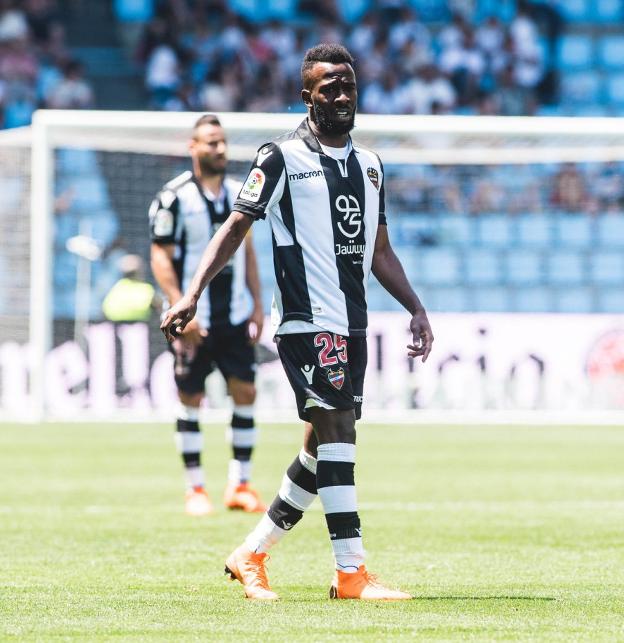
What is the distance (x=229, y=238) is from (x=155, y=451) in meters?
8.52

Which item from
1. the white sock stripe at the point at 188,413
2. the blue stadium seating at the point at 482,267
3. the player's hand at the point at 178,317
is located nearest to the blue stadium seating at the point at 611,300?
the blue stadium seating at the point at 482,267

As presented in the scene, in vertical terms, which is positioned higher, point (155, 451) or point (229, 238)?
point (229, 238)

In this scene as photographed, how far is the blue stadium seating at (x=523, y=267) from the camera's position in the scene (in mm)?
18344

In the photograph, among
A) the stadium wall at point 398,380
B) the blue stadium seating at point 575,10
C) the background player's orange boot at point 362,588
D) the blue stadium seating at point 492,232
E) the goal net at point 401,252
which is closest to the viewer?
the background player's orange boot at point 362,588

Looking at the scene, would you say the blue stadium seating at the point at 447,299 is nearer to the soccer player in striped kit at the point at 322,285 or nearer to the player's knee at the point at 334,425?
the soccer player in striped kit at the point at 322,285

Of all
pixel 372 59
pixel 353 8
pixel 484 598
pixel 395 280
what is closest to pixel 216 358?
pixel 395 280

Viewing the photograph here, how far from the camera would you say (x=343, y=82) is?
18.7 feet

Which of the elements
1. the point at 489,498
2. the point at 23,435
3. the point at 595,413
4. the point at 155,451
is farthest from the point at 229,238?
the point at 595,413

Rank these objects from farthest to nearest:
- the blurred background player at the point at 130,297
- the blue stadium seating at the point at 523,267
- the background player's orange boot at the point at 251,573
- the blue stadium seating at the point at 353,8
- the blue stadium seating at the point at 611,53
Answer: the blue stadium seating at the point at 353,8 < the blue stadium seating at the point at 611,53 < the blue stadium seating at the point at 523,267 < the blurred background player at the point at 130,297 < the background player's orange boot at the point at 251,573

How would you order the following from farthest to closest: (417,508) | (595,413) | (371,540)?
(595,413) → (417,508) → (371,540)

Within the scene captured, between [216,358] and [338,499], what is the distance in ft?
13.4

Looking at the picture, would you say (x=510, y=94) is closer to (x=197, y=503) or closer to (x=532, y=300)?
(x=532, y=300)

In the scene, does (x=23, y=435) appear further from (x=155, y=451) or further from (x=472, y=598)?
(x=472, y=598)

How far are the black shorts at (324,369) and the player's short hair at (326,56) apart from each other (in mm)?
1030
